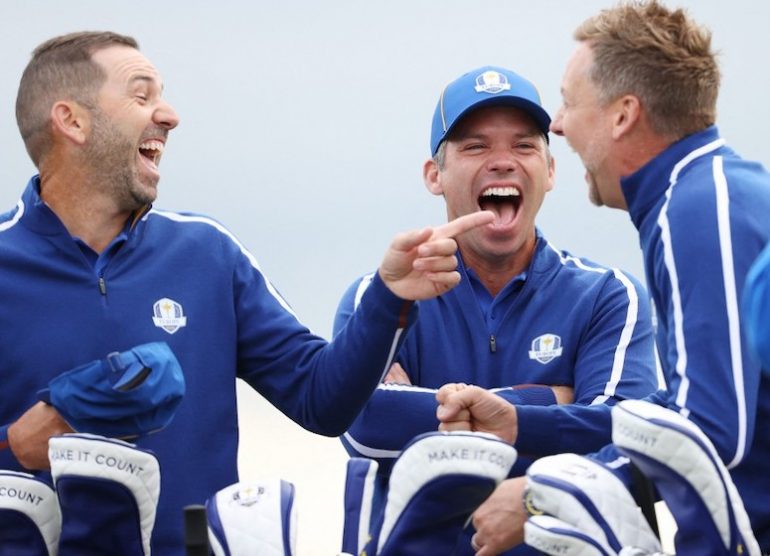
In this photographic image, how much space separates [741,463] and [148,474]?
0.79m

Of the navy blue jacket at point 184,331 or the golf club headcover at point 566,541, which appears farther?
the navy blue jacket at point 184,331

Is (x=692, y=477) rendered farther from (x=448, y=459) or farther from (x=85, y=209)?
(x=85, y=209)

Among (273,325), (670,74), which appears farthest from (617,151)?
(273,325)

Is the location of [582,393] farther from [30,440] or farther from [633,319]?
[30,440]

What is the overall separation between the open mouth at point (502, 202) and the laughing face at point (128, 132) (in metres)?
0.64

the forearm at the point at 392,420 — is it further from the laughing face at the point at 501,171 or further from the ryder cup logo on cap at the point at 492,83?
the ryder cup logo on cap at the point at 492,83

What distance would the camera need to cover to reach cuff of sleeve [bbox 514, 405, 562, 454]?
235 centimetres

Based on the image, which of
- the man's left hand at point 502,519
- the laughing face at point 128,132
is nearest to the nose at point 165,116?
the laughing face at point 128,132

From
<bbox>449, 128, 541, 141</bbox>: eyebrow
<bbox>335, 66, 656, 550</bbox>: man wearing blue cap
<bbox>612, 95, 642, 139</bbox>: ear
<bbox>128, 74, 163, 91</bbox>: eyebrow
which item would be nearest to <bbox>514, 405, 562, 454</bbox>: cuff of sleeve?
<bbox>335, 66, 656, 550</bbox>: man wearing blue cap

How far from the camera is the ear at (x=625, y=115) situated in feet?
7.07

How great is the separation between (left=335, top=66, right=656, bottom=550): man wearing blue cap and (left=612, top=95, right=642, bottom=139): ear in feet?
1.66

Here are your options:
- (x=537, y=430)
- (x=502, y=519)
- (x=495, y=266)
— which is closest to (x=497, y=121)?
(x=495, y=266)

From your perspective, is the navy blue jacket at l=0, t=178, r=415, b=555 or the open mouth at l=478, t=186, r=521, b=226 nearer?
the navy blue jacket at l=0, t=178, r=415, b=555

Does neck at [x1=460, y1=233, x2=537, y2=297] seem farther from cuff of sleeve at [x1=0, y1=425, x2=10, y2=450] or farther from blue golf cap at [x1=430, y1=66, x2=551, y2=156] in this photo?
cuff of sleeve at [x1=0, y1=425, x2=10, y2=450]
